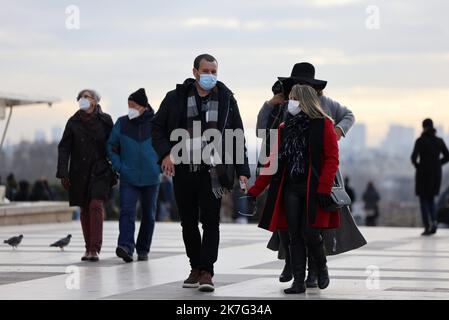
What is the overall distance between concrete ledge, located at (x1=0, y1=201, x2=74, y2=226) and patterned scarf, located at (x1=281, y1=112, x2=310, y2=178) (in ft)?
44.2

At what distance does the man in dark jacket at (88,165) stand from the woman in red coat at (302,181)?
3973 mm

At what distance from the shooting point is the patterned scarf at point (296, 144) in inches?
441

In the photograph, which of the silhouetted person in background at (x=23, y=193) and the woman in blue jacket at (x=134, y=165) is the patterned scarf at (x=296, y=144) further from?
the silhouetted person in background at (x=23, y=193)

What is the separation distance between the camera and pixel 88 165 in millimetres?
15102

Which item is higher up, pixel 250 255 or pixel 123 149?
pixel 123 149

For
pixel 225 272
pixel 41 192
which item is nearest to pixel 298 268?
pixel 225 272

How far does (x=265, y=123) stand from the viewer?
1216 cm

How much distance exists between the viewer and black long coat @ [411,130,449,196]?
2181cm

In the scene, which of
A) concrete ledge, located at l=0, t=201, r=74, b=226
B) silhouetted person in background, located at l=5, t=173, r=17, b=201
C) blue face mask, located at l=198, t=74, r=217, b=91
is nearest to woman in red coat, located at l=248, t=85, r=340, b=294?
blue face mask, located at l=198, t=74, r=217, b=91

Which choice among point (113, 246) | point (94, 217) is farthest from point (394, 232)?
point (94, 217)

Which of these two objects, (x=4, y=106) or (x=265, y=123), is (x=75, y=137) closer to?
(x=265, y=123)

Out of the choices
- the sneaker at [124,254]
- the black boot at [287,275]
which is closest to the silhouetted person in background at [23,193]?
the sneaker at [124,254]

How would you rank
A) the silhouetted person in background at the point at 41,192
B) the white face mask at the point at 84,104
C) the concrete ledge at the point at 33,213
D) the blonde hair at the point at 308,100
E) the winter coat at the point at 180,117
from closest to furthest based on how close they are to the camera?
the blonde hair at the point at 308,100 < the winter coat at the point at 180,117 < the white face mask at the point at 84,104 < the concrete ledge at the point at 33,213 < the silhouetted person in background at the point at 41,192

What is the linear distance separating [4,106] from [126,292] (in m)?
17.0
